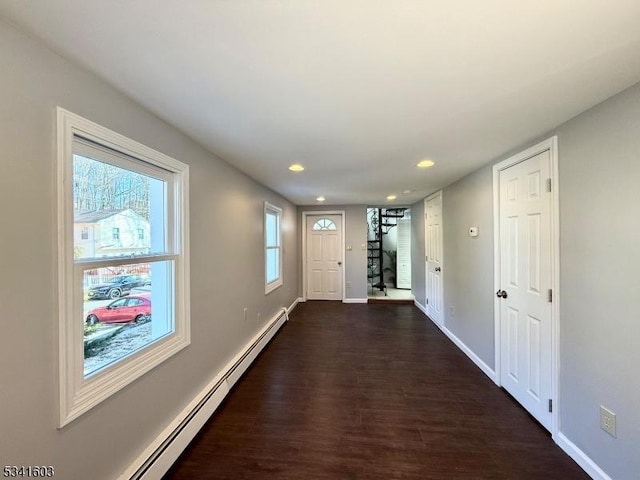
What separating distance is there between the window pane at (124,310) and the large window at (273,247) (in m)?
2.26

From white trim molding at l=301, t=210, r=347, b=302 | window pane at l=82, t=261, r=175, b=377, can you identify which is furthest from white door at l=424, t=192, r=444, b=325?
window pane at l=82, t=261, r=175, b=377

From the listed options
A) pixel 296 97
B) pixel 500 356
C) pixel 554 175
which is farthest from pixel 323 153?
pixel 500 356

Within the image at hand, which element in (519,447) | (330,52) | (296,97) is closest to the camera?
(330,52)

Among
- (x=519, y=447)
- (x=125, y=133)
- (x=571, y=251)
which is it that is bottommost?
(x=519, y=447)

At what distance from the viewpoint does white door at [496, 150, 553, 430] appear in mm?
2041

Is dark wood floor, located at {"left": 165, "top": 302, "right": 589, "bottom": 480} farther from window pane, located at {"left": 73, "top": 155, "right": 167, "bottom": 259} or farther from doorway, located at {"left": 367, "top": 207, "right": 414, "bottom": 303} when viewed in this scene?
doorway, located at {"left": 367, "top": 207, "right": 414, "bottom": 303}

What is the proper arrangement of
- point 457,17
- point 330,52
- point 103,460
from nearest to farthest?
point 457,17 → point 330,52 → point 103,460

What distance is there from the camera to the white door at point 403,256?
7.91m

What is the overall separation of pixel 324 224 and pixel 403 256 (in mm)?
2854

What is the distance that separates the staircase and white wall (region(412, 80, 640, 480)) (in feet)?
18.6

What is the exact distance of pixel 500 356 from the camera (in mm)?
2648

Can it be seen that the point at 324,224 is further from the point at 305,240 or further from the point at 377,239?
the point at 377,239

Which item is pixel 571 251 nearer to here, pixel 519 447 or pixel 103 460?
pixel 519 447

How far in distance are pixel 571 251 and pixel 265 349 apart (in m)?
3.30
